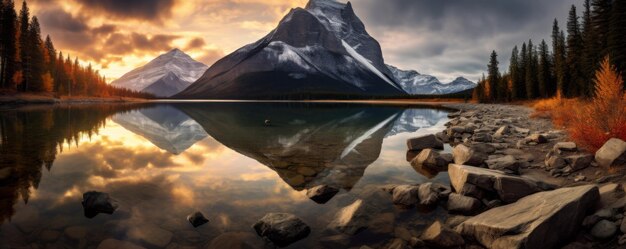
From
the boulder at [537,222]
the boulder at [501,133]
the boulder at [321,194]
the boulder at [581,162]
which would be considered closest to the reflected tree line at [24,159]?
the boulder at [321,194]

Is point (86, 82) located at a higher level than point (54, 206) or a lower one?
higher

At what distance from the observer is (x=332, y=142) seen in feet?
79.4

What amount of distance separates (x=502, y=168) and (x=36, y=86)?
11273cm

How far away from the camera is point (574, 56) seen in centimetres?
7150

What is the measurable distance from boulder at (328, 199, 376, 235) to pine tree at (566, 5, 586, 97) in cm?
7820

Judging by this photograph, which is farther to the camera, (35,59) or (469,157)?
(35,59)

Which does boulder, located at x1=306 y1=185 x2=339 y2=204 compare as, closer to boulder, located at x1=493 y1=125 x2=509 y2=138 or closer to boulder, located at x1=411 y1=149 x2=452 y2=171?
boulder, located at x1=411 y1=149 x2=452 y2=171

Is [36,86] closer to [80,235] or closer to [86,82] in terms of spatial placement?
[86,82]

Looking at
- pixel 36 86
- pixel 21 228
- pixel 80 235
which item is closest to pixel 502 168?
pixel 80 235

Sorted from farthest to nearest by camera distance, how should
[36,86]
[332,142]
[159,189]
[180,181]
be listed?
[36,86] < [332,142] < [180,181] < [159,189]

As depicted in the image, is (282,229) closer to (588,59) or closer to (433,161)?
(433,161)

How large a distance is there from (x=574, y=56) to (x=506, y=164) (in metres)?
78.3

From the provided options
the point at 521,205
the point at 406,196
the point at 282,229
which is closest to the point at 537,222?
the point at 521,205

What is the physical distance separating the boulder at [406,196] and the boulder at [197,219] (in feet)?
17.9
